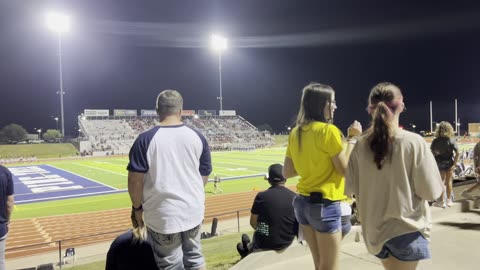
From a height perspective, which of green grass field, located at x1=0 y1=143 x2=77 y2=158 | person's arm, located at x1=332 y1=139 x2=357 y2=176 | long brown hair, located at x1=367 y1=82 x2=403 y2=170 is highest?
long brown hair, located at x1=367 y1=82 x2=403 y2=170

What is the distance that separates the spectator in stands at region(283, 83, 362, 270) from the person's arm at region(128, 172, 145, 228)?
1181mm

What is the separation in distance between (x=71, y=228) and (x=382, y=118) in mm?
13423

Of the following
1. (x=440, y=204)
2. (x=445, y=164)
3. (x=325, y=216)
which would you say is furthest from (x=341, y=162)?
(x=445, y=164)

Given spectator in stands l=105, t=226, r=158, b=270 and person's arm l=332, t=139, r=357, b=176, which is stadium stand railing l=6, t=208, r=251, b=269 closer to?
spectator in stands l=105, t=226, r=158, b=270

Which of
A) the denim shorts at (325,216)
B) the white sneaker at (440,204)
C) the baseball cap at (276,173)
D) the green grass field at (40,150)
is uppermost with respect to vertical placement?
the baseball cap at (276,173)

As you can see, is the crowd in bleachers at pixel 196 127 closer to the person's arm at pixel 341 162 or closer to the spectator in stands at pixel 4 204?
the spectator in stands at pixel 4 204

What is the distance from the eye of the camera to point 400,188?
218 centimetres

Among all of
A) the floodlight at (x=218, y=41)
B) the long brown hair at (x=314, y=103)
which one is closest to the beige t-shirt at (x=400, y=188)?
the long brown hair at (x=314, y=103)

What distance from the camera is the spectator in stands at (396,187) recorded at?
2150 millimetres

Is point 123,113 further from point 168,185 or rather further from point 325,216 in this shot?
point 325,216

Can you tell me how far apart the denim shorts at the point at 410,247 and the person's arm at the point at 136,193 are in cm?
165

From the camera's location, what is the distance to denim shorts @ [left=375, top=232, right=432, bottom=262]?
2170 millimetres

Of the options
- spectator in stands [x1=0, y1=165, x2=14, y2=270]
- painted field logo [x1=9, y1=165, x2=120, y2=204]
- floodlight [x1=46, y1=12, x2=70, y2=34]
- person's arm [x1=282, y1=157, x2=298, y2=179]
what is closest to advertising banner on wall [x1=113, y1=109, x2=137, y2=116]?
floodlight [x1=46, y1=12, x2=70, y2=34]

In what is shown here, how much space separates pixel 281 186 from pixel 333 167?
146 centimetres
